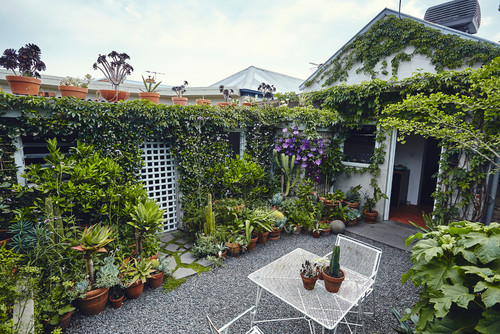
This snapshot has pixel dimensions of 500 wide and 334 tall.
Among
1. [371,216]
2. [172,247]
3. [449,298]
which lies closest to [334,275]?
[449,298]

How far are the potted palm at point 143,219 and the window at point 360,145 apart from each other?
549cm

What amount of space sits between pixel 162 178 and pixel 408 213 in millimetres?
7023

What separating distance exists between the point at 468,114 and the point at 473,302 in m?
5.01

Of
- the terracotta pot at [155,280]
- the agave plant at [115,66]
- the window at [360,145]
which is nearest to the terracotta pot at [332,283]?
the terracotta pot at [155,280]

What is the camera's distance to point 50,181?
3162 millimetres

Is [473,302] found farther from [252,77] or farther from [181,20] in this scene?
[252,77]

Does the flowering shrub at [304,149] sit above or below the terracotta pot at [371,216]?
above

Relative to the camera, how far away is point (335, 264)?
2270mm

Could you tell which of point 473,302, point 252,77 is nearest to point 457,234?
point 473,302

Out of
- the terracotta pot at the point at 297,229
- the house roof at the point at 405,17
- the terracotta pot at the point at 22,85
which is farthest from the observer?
the terracotta pot at the point at 297,229

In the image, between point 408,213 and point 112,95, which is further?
point 408,213

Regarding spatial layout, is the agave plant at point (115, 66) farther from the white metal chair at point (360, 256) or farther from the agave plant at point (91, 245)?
the white metal chair at point (360, 256)

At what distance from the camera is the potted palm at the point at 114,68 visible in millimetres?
4051

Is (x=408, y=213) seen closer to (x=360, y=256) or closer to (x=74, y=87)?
(x=360, y=256)
